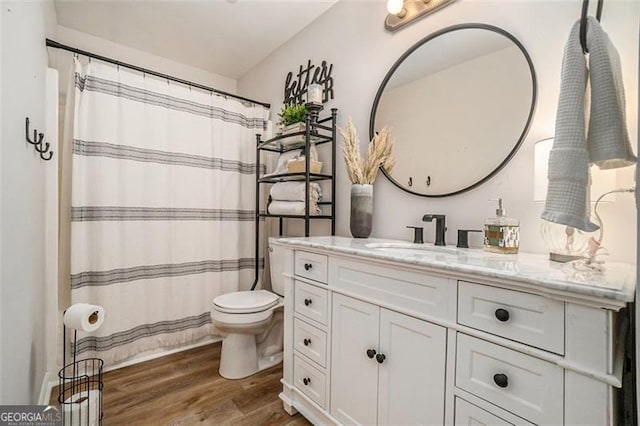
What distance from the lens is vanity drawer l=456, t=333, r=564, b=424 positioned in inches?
26.8

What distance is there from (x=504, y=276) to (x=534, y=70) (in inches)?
36.8

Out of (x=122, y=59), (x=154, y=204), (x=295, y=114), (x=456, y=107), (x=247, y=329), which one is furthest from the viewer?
(x=122, y=59)

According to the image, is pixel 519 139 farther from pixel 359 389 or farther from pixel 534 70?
pixel 359 389

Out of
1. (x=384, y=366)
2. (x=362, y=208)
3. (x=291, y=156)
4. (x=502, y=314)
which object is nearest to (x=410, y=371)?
(x=384, y=366)

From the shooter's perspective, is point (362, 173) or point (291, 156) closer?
point (362, 173)

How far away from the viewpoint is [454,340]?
859 mm

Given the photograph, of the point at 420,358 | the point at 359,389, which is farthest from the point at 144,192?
the point at 420,358

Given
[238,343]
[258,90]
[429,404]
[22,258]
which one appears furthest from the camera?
[258,90]

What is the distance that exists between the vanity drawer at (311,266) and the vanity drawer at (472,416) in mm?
647

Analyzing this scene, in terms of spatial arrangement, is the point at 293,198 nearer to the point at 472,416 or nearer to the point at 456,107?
the point at 456,107

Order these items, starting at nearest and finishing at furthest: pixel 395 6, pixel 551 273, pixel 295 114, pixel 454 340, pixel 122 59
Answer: pixel 551 273
pixel 454 340
pixel 395 6
pixel 295 114
pixel 122 59

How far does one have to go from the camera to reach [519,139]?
3.94 ft

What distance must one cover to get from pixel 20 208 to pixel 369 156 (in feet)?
4.86

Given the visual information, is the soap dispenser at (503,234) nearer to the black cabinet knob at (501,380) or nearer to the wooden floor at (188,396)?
the black cabinet knob at (501,380)
